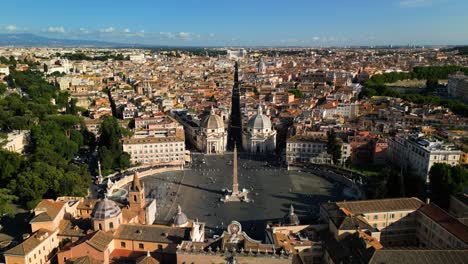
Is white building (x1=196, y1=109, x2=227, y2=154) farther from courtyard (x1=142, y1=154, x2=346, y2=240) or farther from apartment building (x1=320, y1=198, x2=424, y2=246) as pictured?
apartment building (x1=320, y1=198, x2=424, y2=246)

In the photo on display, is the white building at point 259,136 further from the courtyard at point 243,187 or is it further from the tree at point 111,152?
the tree at point 111,152

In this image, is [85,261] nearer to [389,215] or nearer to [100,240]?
[100,240]

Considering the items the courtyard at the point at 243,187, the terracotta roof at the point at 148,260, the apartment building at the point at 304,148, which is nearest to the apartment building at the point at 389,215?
the courtyard at the point at 243,187

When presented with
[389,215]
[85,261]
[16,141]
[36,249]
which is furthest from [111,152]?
[389,215]

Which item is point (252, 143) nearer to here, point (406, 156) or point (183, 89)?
point (406, 156)

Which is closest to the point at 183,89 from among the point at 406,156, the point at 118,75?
the point at 118,75

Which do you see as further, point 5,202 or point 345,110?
point 345,110
